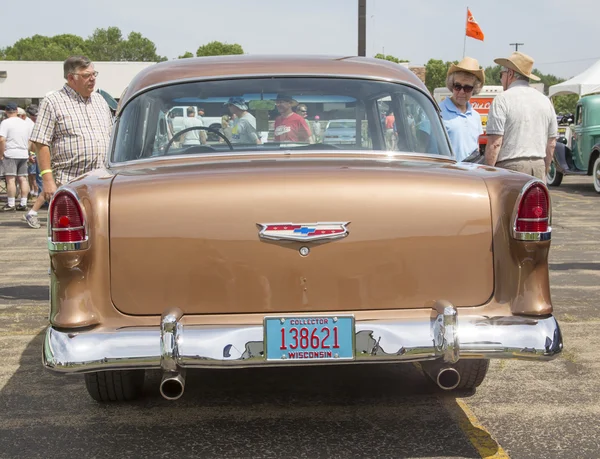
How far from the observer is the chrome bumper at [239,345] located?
3557 millimetres

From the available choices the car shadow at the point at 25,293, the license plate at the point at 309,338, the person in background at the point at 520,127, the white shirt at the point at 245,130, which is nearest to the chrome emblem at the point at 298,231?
the license plate at the point at 309,338

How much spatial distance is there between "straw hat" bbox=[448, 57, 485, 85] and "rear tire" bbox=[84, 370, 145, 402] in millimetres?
4014

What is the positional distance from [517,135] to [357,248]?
3482mm

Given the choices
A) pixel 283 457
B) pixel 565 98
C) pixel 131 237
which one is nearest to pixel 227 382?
pixel 283 457

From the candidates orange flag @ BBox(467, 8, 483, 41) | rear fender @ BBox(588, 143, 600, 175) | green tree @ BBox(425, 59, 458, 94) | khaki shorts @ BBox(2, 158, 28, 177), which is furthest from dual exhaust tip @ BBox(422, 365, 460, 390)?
green tree @ BBox(425, 59, 458, 94)

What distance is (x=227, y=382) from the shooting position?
5004mm

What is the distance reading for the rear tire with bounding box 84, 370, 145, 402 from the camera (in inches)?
175

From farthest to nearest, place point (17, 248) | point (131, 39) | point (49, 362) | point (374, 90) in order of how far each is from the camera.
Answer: point (131, 39)
point (17, 248)
point (374, 90)
point (49, 362)

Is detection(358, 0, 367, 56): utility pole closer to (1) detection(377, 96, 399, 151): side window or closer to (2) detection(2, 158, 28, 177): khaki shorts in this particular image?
(2) detection(2, 158, 28, 177): khaki shorts

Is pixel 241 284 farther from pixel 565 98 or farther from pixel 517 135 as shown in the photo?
pixel 565 98

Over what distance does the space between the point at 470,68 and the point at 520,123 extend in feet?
2.60

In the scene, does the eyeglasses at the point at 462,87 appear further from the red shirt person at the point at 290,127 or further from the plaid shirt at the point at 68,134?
the red shirt person at the point at 290,127

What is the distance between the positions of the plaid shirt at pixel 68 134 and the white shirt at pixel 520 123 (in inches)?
119

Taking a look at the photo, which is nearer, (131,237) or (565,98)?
(131,237)
